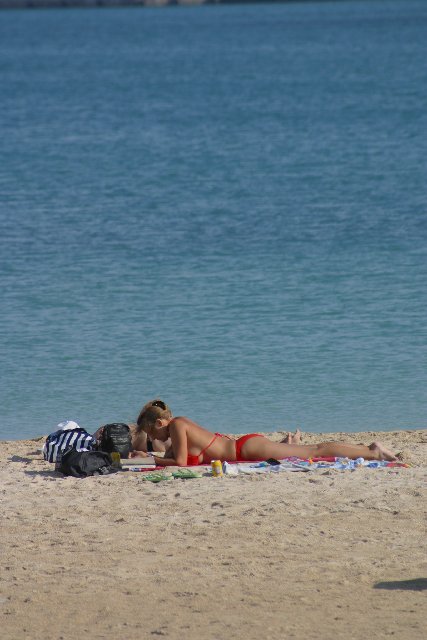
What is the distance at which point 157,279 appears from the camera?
19.2m

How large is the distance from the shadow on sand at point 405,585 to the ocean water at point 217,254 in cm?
517

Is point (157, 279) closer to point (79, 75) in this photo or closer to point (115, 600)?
point (115, 600)

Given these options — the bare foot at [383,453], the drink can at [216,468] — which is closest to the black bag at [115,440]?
the drink can at [216,468]

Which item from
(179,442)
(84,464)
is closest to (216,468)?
(179,442)

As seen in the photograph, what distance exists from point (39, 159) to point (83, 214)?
8.92 m

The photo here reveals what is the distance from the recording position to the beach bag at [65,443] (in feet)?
33.2

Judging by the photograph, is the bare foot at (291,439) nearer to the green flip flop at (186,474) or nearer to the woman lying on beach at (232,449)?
the woman lying on beach at (232,449)

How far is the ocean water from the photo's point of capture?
45.4 feet

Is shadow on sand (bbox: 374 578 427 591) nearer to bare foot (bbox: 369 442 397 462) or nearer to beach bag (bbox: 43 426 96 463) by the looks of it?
bare foot (bbox: 369 442 397 462)

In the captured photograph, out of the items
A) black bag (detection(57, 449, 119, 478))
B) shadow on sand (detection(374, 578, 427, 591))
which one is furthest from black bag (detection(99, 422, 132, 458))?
shadow on sand (detection(374, 578, 427, 591))

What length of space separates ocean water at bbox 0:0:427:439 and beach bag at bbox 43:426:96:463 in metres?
2.27

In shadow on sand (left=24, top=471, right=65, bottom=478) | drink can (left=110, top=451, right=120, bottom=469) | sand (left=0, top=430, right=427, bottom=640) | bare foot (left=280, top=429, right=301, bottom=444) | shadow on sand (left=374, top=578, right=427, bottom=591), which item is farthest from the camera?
bare foot (left=280, top=429, right=301, bottom=444)

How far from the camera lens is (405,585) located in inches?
287

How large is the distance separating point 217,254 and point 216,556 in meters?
13.2
